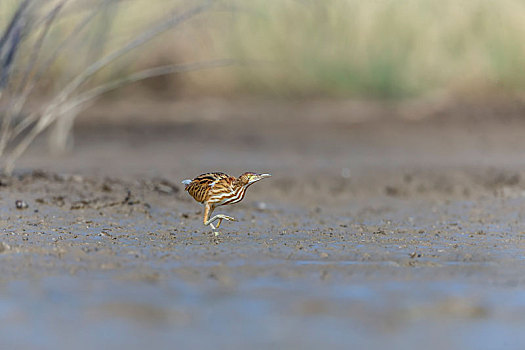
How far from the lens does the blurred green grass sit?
12977 millimetres

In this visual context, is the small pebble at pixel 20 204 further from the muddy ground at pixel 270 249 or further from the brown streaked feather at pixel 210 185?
the brown streaked feather at pixel 210 185

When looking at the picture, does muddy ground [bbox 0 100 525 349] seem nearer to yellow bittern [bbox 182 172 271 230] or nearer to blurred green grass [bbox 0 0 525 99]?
yellow bittern [bbox 182 172 271 230]

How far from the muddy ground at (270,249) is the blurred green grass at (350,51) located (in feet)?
4.76

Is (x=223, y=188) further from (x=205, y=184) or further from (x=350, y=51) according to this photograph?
(x=350, y=51)

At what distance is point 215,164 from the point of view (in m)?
10.7

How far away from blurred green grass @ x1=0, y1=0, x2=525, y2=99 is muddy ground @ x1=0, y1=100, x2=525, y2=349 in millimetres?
1451

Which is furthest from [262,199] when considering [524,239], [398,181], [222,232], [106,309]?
[106,309]

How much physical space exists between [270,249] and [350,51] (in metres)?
8.32

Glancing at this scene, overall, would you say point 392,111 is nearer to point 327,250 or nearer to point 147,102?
point 147,102

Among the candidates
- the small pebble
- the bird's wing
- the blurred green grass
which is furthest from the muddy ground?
the blurred green grass

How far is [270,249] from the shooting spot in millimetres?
5082

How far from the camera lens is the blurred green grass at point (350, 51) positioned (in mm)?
12977

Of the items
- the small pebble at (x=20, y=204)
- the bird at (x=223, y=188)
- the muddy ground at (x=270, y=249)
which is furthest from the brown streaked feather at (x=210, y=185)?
the small pebble at (x=20, y=204)

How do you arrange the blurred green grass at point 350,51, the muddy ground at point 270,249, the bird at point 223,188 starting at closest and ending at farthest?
the muddy ground at point 270,249, the bird at point 223,188, the blurred green grass at point 350,51
